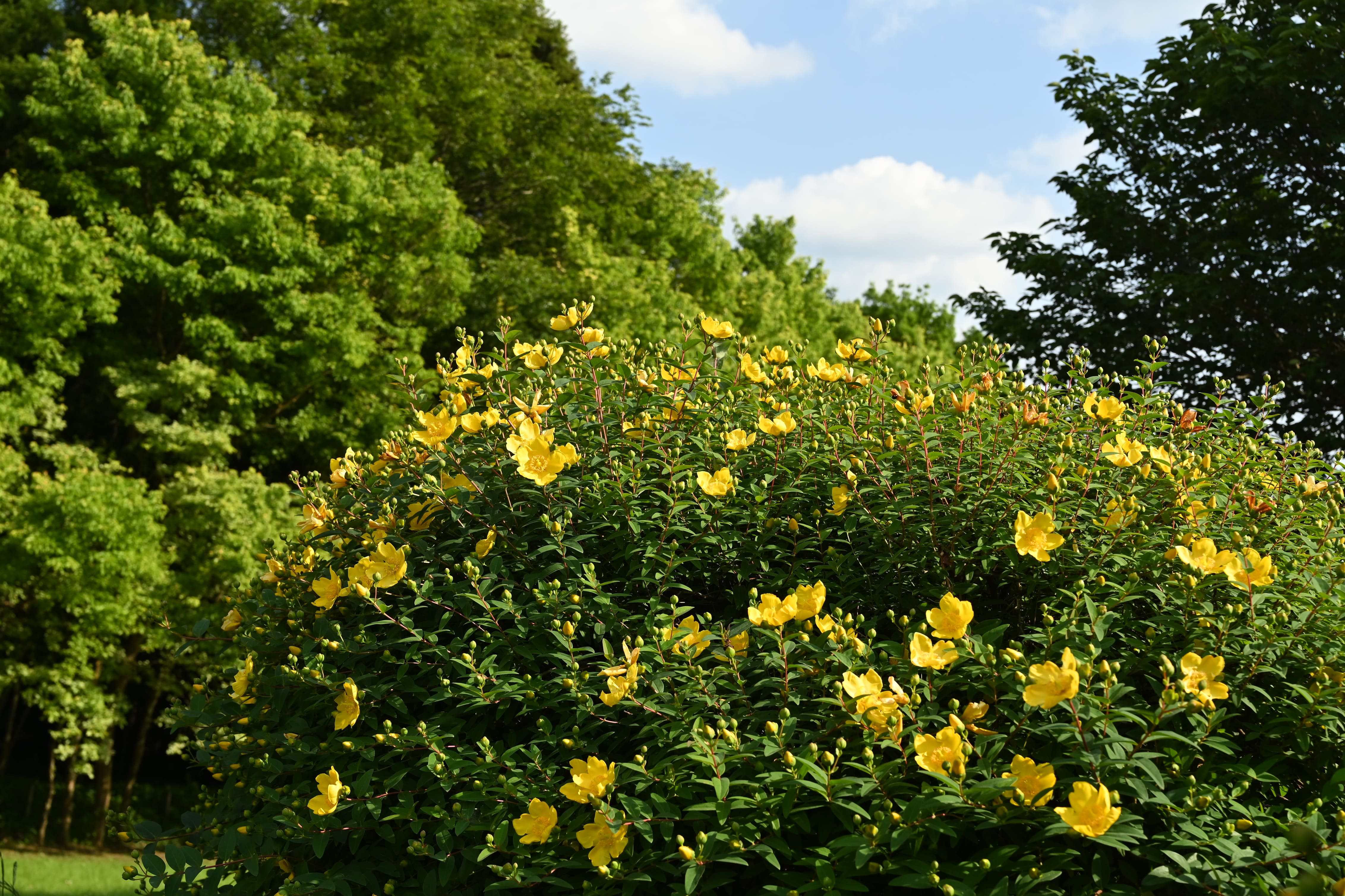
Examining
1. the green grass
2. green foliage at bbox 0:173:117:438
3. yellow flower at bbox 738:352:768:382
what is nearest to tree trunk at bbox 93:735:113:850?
the green grass

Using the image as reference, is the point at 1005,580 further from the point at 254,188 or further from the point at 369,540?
the point at 254,188

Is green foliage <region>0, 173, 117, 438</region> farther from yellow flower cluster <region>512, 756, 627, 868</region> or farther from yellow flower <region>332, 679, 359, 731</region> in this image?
yellow flower cluster <region>512, 756, 627, 868</region>

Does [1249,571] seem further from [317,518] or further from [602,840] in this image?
[317,518]

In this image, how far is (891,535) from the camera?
7.83 ft

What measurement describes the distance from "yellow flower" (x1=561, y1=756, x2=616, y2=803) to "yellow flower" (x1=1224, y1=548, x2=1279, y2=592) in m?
1.29

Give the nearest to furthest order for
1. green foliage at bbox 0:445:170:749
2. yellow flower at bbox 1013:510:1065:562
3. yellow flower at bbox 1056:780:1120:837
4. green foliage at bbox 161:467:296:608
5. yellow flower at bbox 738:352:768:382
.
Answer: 1. yellow flower at bbox 1056:780:1120:837
2. yellow flower at bbox 1013:510:1065:562
3. yellow flower at bbox 738:352:768:382
4. green foliage at bbox 0:445:170:749
5. green foliage at bbox 161:467:296:608

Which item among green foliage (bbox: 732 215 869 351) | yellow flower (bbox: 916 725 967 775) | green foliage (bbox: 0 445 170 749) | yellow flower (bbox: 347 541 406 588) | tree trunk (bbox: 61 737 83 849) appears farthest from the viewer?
green foliage (bbox: 732 215 869 351)

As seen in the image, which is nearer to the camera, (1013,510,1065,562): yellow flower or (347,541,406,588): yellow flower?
(1013,510,1065,562): yellow flower

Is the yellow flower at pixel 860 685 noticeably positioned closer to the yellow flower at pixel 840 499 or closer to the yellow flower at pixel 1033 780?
the yellow flower at pixel 1033 780

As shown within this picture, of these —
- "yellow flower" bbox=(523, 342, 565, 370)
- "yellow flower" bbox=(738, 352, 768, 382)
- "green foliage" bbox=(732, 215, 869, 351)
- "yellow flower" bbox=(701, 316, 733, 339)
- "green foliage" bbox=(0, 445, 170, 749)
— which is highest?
"green foliage" bbox=(732, 215, 869, 351)

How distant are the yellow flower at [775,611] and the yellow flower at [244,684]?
4.59ft

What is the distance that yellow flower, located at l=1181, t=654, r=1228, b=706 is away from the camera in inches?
68.9

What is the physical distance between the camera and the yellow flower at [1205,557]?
6.57ft

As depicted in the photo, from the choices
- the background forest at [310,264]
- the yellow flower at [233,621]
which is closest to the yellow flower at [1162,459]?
the yellow flower at [233,621]
